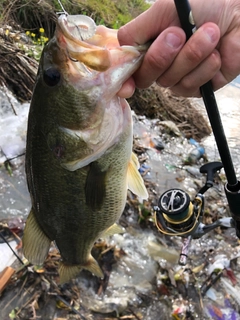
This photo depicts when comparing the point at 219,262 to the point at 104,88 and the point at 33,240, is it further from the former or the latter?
the point at 104,88

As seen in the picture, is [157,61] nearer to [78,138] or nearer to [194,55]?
[194,55]

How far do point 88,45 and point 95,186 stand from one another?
665 mm

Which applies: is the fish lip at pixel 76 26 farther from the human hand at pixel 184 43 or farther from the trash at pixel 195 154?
the trash at pixel 195 154

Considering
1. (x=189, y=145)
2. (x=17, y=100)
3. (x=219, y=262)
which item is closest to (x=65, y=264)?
(x=219, y=262)

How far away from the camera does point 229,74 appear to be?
171cm

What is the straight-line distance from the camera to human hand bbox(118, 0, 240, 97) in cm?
142

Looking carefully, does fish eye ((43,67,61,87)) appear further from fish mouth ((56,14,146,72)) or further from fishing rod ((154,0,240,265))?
fishing rod ((154,0,240,265))

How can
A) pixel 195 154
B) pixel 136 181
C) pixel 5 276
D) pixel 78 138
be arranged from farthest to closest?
pixel 195 154 < pixel 5 276 < pixel 136 181 < pixel 78 138

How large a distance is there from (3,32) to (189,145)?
3293mm

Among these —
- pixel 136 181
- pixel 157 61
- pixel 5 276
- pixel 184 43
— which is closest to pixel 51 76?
pixel 157 61

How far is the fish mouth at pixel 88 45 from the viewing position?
134 cm

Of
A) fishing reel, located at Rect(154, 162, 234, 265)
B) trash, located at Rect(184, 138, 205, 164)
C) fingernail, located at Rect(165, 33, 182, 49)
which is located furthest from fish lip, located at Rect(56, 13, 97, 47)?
trash, located at Rect(184, 138, 205, 164)

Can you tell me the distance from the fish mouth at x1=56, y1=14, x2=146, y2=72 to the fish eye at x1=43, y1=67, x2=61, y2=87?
0.32 feet

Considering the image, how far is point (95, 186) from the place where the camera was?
5.77ft
